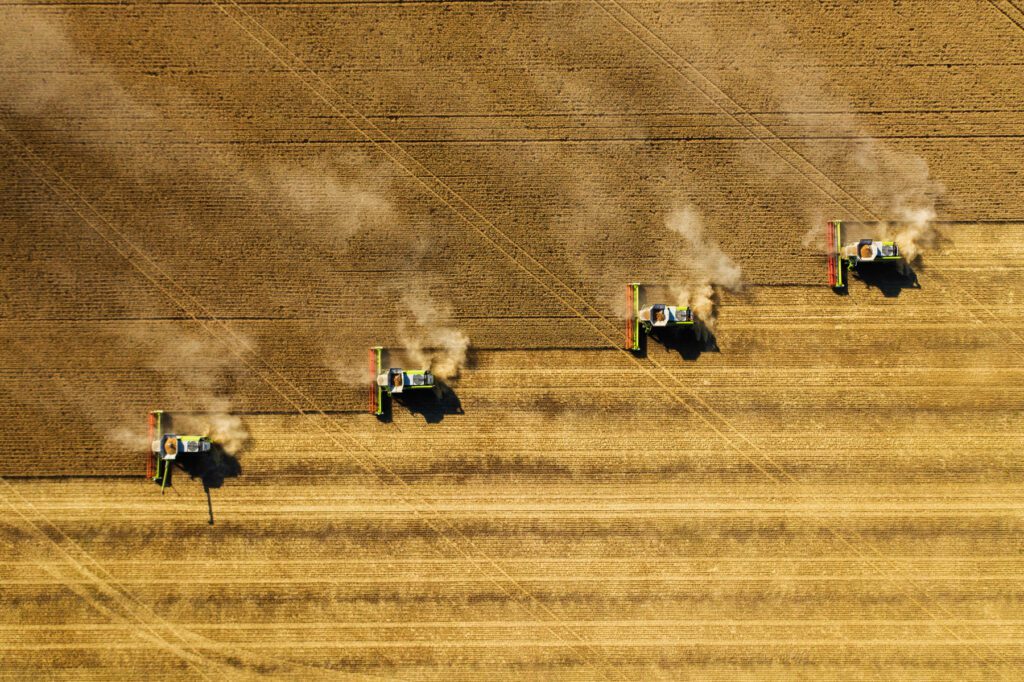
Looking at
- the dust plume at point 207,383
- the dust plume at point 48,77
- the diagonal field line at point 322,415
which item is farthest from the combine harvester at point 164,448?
the dust plume at point 48,77

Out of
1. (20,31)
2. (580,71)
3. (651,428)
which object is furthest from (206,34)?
(651,428)

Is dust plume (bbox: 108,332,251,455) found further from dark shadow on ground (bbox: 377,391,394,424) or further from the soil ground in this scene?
dark shadow on ground (bbox: 377,391,394,424)

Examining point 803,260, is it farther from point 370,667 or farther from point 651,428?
point 370,667

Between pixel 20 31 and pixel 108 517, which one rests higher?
pixel 20 31


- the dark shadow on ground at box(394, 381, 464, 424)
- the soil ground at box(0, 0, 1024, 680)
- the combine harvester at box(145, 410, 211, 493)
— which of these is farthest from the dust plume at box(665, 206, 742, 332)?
the combine harvester at box(145, 410, 211, 493)

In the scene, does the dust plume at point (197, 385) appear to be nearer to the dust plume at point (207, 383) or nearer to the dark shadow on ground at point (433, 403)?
the dust plume at point (207, 383)
